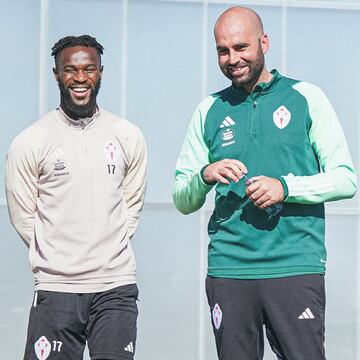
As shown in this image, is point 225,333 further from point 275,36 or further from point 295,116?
point 275,36

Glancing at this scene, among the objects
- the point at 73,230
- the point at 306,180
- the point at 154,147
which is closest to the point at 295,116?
the point at 306,180

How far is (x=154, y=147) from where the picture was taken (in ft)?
21.4

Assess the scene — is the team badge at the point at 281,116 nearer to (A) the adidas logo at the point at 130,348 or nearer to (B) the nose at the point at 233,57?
(B) the nose at the point at 233,57

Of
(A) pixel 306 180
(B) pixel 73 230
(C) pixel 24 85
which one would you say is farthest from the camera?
(C) pixel 24 85

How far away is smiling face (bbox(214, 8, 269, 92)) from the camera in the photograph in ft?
14.4

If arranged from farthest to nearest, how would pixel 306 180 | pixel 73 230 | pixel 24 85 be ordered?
1. pixel 24 85
2. pixel 73 230
3. pixel 306 180

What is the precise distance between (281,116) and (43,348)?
49.4 inches

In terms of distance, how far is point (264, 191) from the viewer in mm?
4160

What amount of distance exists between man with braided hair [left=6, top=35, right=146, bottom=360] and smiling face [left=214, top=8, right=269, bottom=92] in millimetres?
634

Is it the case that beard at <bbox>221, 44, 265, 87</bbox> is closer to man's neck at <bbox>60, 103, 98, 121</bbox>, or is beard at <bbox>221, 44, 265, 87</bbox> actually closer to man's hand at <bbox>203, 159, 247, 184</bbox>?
man's hand at <bbox>203, 159, 247, 184</bbox>

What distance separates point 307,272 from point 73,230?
0.92 m

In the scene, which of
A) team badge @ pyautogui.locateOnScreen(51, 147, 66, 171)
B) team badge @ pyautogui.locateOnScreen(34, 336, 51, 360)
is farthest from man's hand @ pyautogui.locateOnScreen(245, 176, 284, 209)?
team badge @ pyautogui.locateOnScreen(34, 336, 51, 360)

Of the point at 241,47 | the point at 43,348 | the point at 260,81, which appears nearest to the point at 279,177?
the point at 260,81

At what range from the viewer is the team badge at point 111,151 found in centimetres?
483
